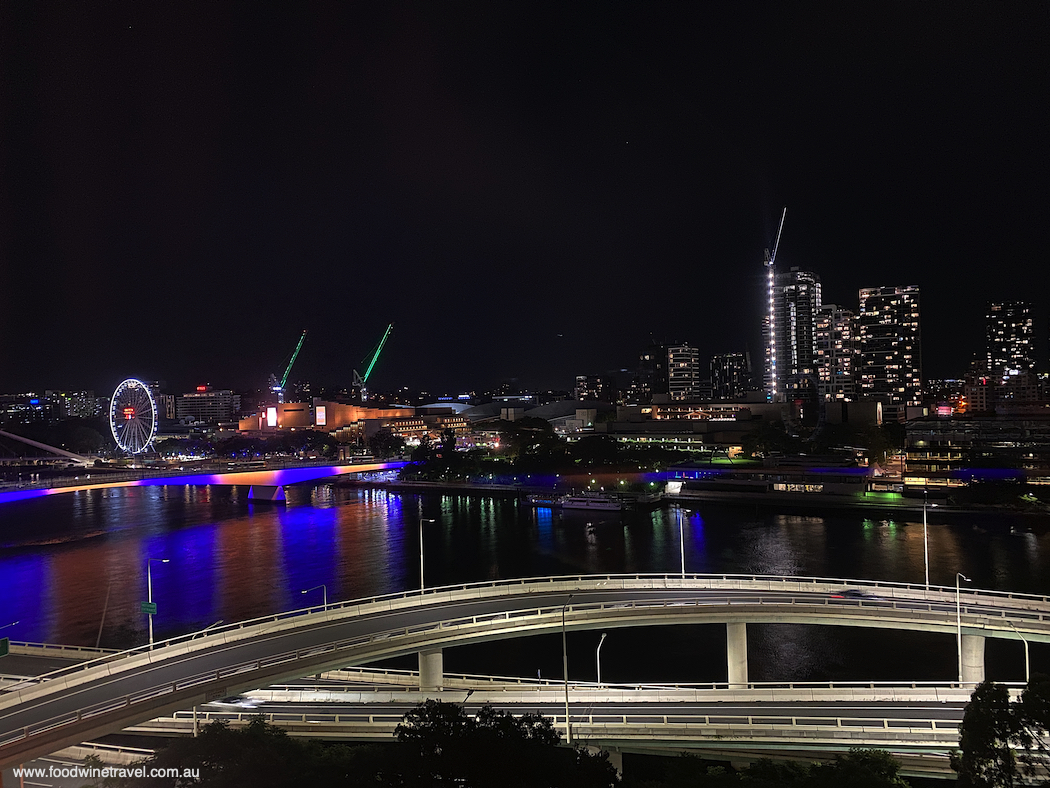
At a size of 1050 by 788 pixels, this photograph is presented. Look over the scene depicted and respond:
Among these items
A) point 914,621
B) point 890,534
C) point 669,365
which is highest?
point 669,365

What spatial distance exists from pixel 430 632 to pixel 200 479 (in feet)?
61.9

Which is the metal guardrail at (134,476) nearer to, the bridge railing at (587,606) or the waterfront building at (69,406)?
the bridge railing at (587,606)

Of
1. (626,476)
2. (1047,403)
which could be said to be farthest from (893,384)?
(626,476)

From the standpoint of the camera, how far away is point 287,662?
5.60m

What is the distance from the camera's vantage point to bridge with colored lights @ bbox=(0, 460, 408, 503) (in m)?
19.1

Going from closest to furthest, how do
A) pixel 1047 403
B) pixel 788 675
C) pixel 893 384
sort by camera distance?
pixel 788 675
pixel 1047 403
pixel 893 384

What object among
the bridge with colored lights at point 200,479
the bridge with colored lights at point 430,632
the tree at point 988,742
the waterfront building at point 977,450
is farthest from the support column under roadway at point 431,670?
the waterfront building at point 977,450

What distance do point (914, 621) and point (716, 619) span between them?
1.88 metres

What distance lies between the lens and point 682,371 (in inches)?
2432

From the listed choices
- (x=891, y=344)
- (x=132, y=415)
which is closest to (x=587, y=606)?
(x=132, y=415)

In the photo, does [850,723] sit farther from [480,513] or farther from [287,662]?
[480,513]

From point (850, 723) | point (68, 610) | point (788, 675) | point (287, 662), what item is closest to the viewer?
point (850, 723)

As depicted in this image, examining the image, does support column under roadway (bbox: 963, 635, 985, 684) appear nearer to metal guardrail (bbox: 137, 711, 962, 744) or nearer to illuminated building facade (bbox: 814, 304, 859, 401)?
metal guardrail (bbox: 137, 711, 962, 744)

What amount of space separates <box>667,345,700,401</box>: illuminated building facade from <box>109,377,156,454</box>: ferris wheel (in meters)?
43.2
